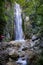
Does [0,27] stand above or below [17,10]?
below

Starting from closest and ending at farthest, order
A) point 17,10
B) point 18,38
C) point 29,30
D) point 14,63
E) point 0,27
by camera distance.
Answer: point 14,63 < point 0,27 < point 29,30 < point 18,38 < point 17,10

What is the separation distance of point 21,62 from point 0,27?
11.7ft

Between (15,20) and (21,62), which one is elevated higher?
(15,20)

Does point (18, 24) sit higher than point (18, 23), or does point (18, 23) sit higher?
point (18, 23)

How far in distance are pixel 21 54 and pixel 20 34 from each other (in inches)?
298

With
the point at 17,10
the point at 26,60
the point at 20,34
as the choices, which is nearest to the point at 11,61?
the point at 26,60

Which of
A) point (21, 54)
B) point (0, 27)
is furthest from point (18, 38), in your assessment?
point (21, 54)

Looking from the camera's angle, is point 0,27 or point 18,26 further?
point 18,26

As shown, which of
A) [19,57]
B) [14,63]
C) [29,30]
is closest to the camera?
[14,63]

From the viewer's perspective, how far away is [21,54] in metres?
9.54

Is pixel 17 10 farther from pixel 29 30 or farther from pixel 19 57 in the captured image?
pixel 19 57

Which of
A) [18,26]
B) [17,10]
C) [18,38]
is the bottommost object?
[18,38]

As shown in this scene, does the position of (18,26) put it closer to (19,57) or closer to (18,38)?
(18,38)

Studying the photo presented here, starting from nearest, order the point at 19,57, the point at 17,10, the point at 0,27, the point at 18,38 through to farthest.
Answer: the point at 19,57 → the point at 0,27 → the point at 18,38 → the point at 17,10
